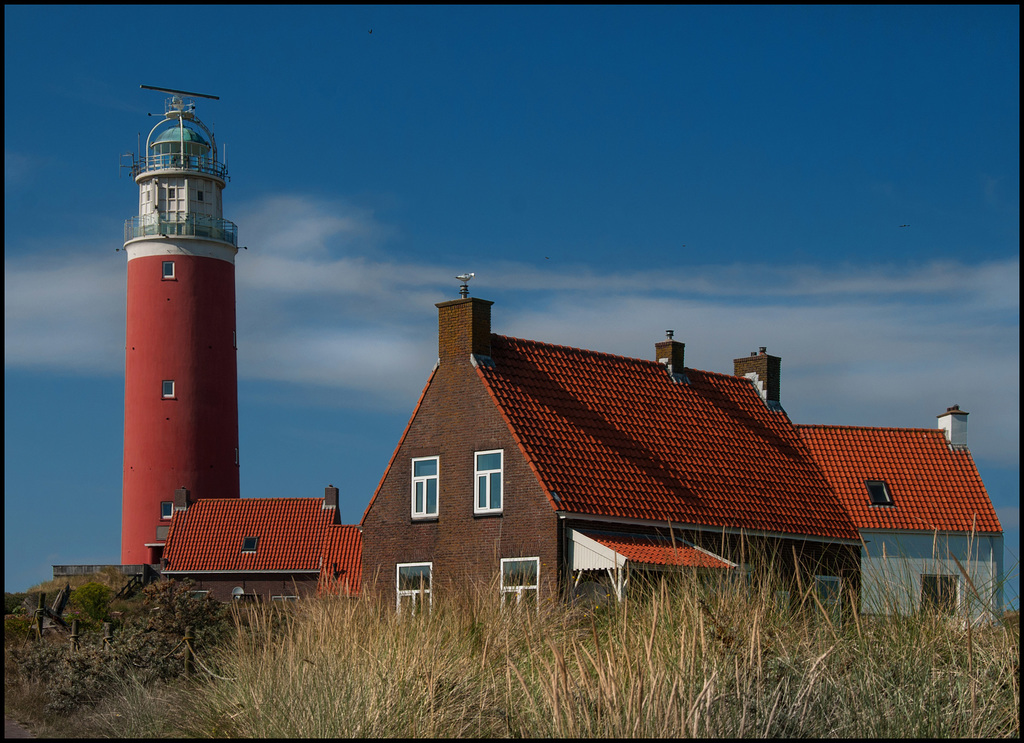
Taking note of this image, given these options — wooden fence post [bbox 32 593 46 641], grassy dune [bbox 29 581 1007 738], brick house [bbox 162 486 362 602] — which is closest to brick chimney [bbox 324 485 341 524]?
brick house [bbox 162 486 362 602]

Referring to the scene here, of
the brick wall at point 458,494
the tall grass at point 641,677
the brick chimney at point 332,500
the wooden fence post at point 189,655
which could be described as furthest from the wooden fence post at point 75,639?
the brick chimney at point 332,500

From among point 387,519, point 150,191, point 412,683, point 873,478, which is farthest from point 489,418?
point 150,191

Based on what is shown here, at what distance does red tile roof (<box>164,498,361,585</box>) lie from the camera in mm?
41125

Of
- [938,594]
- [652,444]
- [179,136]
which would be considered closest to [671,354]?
[652,444]

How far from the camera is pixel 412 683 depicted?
10.0 m

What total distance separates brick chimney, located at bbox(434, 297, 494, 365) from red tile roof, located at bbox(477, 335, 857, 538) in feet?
1.54

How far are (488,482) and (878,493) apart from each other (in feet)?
33.4

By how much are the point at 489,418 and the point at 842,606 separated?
551 inches

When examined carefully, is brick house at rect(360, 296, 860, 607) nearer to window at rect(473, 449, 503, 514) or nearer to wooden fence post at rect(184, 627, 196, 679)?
window at rect(473, 449, 503, 514)

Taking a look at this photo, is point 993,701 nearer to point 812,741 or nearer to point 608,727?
point 812,741

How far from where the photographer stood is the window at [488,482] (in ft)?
77.6

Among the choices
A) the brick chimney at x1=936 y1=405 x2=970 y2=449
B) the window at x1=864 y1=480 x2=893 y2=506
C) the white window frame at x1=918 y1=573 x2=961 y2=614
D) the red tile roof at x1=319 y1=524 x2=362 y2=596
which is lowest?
the red tile roof at x1=319 y1=524 x2=362 y2=596

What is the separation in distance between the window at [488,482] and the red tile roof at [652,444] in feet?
2.67

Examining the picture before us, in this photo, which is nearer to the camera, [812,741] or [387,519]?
[812,741]
